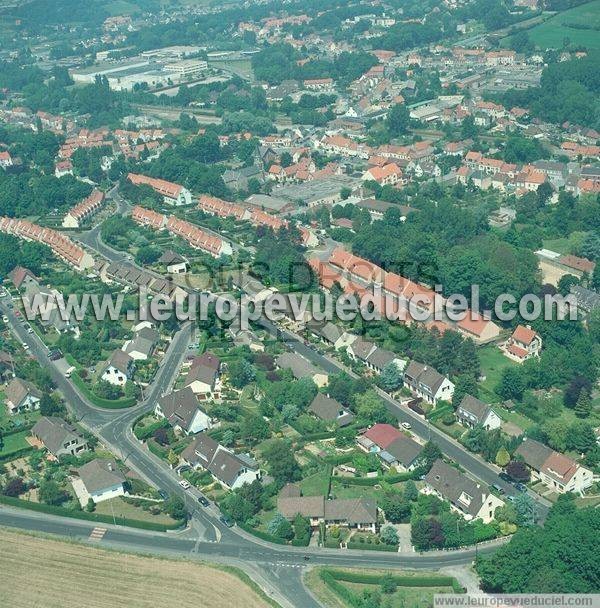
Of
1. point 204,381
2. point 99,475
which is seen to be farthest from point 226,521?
point 204,381

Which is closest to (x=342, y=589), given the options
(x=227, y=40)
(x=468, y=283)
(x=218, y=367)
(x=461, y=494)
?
(x=461, y=494)

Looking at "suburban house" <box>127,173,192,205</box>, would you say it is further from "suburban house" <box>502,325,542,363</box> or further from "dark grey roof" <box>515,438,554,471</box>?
"dark grey roof" <box>515,438,554,471</box>

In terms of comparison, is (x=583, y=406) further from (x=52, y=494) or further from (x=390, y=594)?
(x=52, y=494)

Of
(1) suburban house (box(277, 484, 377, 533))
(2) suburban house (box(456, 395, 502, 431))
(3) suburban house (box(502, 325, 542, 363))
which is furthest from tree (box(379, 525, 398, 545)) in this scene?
(3) suburban house (box(502, 325, 542, 363))

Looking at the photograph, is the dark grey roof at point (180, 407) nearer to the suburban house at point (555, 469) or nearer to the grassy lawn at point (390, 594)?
the grassy lawn at point (390, 594)

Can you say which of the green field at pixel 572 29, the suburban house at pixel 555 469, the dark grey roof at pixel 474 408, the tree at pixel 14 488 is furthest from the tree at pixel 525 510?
the green field at pixel 572 29

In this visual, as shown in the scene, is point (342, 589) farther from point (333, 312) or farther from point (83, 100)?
point (83, 100)
